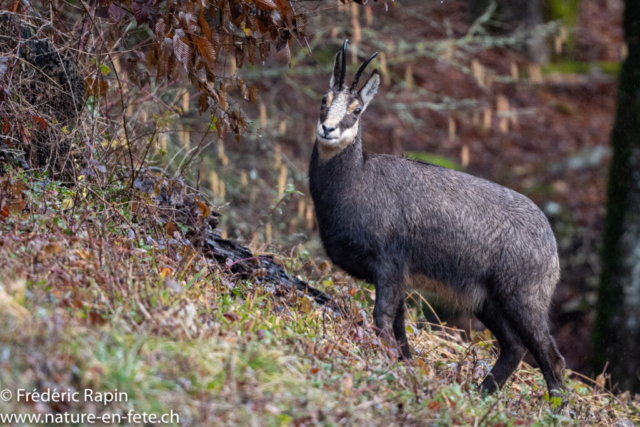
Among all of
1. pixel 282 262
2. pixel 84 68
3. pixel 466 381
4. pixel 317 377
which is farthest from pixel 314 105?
pixel 317 377

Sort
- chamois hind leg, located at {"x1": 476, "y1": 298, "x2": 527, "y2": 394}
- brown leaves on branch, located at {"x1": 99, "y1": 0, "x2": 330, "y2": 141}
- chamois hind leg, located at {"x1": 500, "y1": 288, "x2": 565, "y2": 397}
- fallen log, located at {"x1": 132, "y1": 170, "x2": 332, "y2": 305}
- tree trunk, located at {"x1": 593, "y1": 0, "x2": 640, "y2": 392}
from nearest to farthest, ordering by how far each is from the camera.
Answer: brown leaves on branch, located at {"x1": 99, "y1": 0, "x2": 330, "y2": 141}, fallen log, located at {"x1": 132, "y1": 170, "x2": 332, "y2": 305}, chamois hind leg, located at {"x1": 500, "y1": 288, "x2": 565, "y2": 397}, chamois hind leg, located at {"x1": 476, "y1": 298, "x2": 527, "y2": 394}, tree trunk, located at {"x1": 593, "y1": 0, "x2": 640, "y2": 392}

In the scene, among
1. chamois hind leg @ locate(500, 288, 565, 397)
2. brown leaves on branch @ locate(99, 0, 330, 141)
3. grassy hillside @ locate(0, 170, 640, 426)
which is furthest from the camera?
chamois hind leg @ locate(500, 288, 565, 397)

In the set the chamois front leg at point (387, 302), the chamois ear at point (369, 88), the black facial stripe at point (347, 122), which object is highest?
the chamois ear at point (369, 88)

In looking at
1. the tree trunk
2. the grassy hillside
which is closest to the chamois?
the grassy hillside

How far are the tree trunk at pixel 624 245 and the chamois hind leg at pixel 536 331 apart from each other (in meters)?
3.36

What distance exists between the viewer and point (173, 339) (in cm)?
362

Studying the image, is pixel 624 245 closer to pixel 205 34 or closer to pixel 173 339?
pixel 205 34

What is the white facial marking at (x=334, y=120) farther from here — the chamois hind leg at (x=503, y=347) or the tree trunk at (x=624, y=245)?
the tree trunk at (x=624, y=245)

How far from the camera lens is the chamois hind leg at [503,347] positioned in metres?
5.85

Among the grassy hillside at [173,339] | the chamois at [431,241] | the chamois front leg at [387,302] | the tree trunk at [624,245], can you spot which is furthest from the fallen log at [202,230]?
the tree trunk at [624,245]

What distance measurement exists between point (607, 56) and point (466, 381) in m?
15.8

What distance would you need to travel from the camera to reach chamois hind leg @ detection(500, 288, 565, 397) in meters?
5.73

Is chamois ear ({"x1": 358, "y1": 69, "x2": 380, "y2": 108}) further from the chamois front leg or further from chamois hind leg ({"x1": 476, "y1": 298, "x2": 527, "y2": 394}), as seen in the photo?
chamois hind leg ({"x1": 476, "y1": 298, "x2": 527, "y2": 394})

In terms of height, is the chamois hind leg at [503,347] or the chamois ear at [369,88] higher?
the chamois ear at [369,88]
